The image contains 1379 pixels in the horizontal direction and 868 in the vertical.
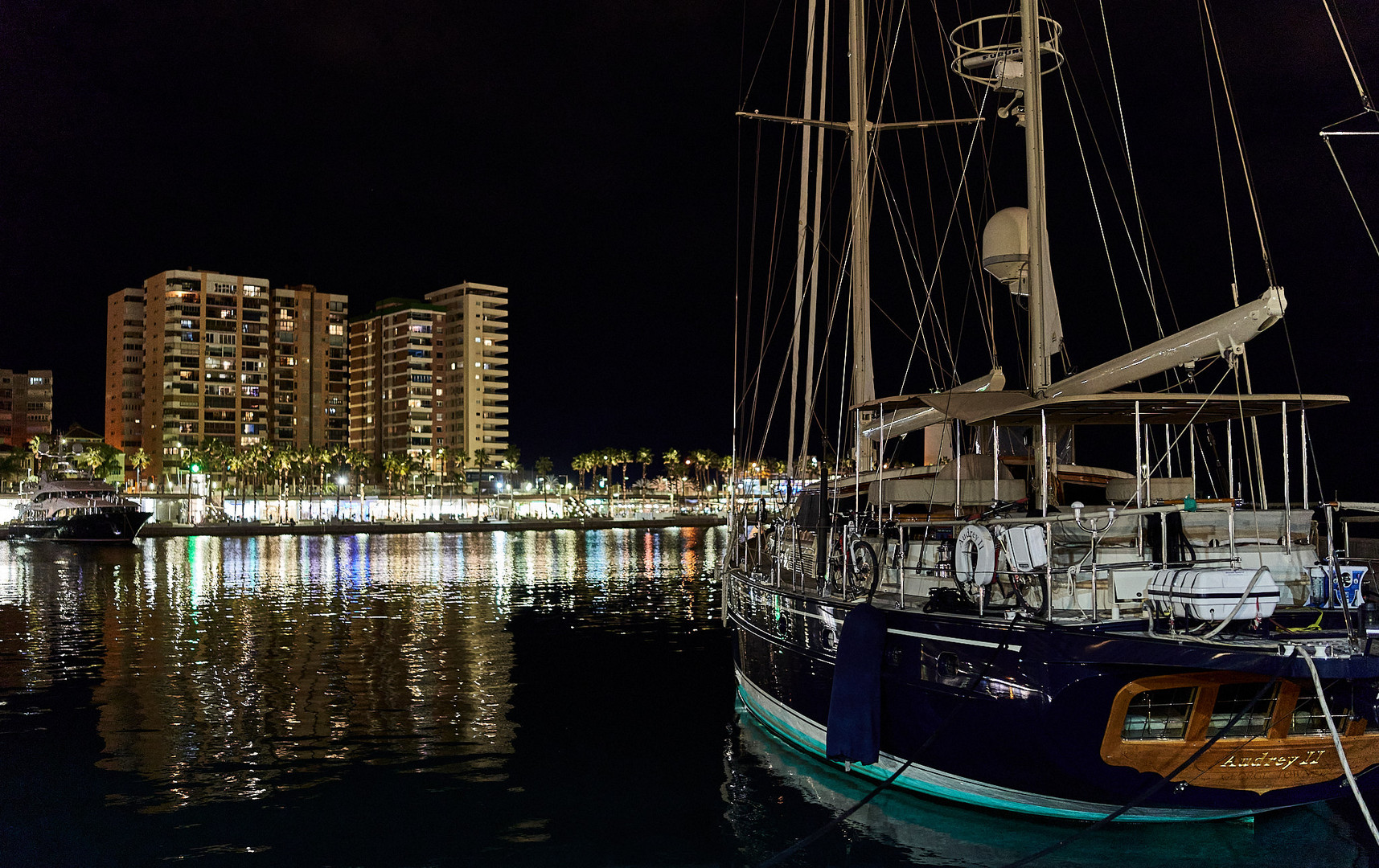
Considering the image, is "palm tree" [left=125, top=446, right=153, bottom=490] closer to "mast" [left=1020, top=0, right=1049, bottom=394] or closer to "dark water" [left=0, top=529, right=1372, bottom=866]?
"dark water" [left=0, top=529, right=1372, bottom=866]

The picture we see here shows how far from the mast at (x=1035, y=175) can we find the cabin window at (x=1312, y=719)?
171 inches

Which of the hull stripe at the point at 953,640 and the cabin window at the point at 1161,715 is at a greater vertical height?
the hull stripe at the point at 953,640

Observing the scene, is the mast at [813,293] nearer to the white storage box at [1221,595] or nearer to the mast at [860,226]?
the mast at [860,226]

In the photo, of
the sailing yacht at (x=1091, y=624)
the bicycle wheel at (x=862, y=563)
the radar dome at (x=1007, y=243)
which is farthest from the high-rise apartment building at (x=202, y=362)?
the sailing yacht at (x=1091, y=624)

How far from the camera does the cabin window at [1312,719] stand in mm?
10461

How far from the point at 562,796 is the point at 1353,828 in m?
9.18

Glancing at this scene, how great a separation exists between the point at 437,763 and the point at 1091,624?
970 cm

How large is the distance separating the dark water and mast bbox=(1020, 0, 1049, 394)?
474 centimetres

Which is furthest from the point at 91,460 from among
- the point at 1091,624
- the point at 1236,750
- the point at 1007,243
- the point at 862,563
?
the point at 1236,750

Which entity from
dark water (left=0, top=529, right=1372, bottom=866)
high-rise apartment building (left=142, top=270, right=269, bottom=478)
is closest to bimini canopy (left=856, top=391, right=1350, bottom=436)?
dark water (left=0, top=529, right=1372, bottom=866)

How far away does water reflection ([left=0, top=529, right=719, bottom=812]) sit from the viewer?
16.1 m

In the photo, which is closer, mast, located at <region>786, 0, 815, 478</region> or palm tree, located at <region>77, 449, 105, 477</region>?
mast, located at <region>786, 0, 815, 478</region>

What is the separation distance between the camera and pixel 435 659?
26406 mm

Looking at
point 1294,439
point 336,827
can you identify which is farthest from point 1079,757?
point 1294,439
